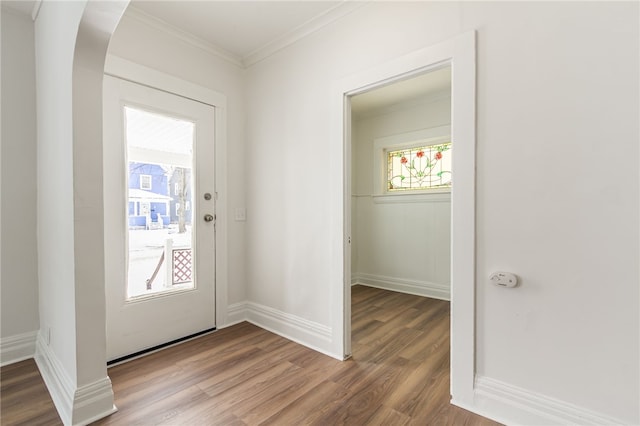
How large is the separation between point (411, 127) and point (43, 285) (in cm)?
401

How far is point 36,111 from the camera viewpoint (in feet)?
7.45

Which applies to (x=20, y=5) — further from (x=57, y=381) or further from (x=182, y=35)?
(x=57, y=381)

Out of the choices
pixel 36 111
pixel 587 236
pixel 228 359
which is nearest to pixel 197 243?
pixel 228 359

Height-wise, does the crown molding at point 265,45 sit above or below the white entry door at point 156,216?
above

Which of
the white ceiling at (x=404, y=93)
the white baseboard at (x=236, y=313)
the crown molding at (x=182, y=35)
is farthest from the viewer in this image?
the white ceiling at (x=404, y=93)

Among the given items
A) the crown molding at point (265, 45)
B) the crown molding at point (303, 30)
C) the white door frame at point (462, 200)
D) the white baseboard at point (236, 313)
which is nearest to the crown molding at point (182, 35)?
the crown molding at point (265, 45)

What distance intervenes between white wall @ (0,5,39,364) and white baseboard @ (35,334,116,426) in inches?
32.4

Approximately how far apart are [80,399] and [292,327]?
1430 millimetres

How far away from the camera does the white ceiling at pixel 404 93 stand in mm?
3250

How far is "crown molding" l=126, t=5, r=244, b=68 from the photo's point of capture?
2.22m

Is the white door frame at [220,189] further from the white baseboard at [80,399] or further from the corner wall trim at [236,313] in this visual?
the white baseboard at [80,399]

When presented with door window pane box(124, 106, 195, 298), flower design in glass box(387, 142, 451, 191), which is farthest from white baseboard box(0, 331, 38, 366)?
flower design in glass box(387, 142, 451, 191)

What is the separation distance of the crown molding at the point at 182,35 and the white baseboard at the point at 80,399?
242cm

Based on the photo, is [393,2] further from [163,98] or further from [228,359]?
[228,359]
